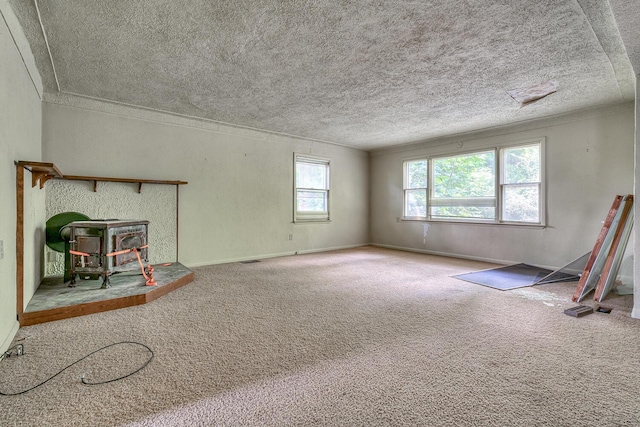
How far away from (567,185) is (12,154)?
6.85 metres

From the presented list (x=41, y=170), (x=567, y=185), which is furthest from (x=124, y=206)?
(x=567, y=185)

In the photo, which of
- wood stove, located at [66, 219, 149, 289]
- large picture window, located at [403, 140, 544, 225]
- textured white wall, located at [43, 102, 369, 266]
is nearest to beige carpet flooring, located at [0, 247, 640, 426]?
wood stove, located at [66, 219, 149, 289]

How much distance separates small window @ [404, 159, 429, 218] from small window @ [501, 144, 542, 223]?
1647mm

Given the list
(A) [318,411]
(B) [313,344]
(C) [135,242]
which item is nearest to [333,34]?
(B) [313,344]

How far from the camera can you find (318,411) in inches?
59.7

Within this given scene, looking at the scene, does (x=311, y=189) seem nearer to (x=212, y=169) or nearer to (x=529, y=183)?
(x=212, y=169)

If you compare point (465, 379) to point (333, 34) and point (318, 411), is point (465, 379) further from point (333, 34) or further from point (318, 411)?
point (333, 34)

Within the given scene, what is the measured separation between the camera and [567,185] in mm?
4730

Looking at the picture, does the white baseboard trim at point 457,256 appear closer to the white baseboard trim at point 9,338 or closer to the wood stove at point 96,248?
the wood stove at point 96,248

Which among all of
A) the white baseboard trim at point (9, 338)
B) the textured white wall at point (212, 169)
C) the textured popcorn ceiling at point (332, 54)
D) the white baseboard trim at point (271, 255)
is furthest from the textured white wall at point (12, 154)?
the white baseboard trim at point (271, 255)

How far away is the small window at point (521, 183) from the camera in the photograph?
5.08m

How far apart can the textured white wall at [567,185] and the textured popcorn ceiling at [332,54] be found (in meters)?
0.47

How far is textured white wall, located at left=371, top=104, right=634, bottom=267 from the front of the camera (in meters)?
4.29

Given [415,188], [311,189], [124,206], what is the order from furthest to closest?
1. [415,188]
2. [311,189]
3. [124,206]
